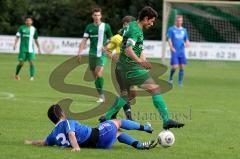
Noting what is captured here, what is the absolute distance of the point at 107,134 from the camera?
9305 mm

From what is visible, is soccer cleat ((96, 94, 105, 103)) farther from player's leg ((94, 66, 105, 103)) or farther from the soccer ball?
the soccer ball

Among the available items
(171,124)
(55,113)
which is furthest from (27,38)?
(55,113)

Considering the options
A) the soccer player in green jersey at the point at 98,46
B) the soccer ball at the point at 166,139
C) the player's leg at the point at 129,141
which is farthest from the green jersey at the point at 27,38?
the soccer ball at the point at 166,139

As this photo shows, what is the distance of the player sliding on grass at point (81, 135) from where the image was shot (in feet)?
29.9

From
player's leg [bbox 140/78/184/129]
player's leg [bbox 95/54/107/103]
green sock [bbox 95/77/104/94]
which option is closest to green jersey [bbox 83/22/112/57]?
player's leg [bbox 95/54/107/103]

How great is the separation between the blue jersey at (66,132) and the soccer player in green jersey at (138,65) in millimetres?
1663

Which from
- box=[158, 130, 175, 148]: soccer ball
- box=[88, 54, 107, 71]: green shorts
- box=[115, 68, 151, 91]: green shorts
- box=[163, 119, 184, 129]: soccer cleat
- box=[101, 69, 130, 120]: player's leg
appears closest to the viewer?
box=[158, 130, 175, 148]: soccer ball

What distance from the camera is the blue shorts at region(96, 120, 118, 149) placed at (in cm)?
930

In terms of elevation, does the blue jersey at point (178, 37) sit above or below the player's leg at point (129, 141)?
above

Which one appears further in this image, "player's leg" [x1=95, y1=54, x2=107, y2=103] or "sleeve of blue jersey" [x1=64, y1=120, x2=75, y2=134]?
"player's leg" [x1=95, y1=54, x2=107, y2=103]

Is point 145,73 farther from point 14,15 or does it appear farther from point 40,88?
point 14,15

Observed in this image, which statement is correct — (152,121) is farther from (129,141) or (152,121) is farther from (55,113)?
(55,113)

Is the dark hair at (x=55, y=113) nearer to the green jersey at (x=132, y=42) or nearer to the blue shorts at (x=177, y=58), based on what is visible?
the green jersey at (x=132, y=42)

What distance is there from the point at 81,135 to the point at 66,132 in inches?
8.8
